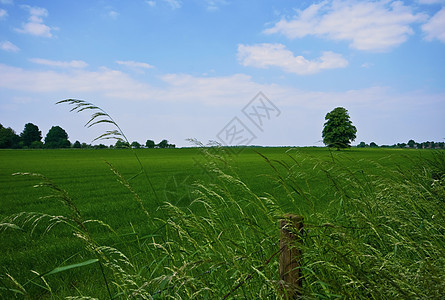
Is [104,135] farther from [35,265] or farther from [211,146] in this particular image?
Result: [35,265]

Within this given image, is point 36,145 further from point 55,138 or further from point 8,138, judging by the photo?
point 8,138

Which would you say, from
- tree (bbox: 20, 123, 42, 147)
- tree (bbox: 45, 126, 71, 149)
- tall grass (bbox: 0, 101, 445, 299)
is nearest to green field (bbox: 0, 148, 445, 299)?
tall grass (bbox: 0, 101, 445, 299)

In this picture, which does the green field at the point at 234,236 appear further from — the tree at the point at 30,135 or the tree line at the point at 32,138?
the tree at the point at 30,135

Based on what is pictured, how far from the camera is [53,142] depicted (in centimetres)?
10400

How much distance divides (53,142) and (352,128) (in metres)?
96.6

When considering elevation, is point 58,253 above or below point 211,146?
below

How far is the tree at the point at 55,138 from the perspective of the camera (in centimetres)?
9981

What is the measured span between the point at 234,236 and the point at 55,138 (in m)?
118

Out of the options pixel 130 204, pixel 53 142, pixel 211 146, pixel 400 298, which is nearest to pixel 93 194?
pixel 130 204

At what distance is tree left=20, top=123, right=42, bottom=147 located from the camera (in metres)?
106

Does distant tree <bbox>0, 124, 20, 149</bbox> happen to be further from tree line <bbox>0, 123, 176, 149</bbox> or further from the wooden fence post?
the wooden fence post

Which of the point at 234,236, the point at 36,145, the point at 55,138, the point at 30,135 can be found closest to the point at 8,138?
the point at 30,135

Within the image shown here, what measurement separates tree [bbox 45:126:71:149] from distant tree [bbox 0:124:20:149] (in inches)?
366

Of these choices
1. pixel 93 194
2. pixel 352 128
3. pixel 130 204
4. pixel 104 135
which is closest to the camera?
pixel 104 135
